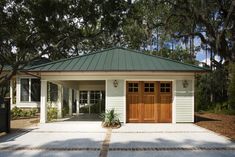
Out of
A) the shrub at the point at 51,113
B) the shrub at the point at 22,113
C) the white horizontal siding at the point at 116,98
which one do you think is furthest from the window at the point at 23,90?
the white horizontal siding at the point at 116,98

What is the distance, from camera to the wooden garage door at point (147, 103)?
54.6ft

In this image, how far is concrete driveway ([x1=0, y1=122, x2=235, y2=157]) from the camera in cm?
910

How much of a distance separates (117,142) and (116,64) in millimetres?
6361

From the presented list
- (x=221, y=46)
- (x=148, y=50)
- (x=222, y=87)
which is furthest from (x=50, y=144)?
(x=148, y=50)

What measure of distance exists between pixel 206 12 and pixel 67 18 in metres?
9.08

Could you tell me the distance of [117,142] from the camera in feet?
35.4

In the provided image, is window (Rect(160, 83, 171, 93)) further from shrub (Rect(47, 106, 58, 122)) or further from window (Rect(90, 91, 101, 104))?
window (Rect(90, 91, 101, 104))

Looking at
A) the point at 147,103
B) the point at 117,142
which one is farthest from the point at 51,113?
the point at 117,142

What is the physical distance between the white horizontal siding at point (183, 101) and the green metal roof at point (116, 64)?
1.00 metres

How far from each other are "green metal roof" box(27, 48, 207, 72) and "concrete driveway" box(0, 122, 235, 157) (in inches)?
118

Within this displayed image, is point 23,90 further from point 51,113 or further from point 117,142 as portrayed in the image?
point 117,142

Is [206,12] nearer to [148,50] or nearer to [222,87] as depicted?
[222,87]

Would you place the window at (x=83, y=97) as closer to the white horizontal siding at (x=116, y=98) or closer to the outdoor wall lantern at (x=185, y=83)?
the white horizontal siding at (x=116, y=98)

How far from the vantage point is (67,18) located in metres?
22.6
